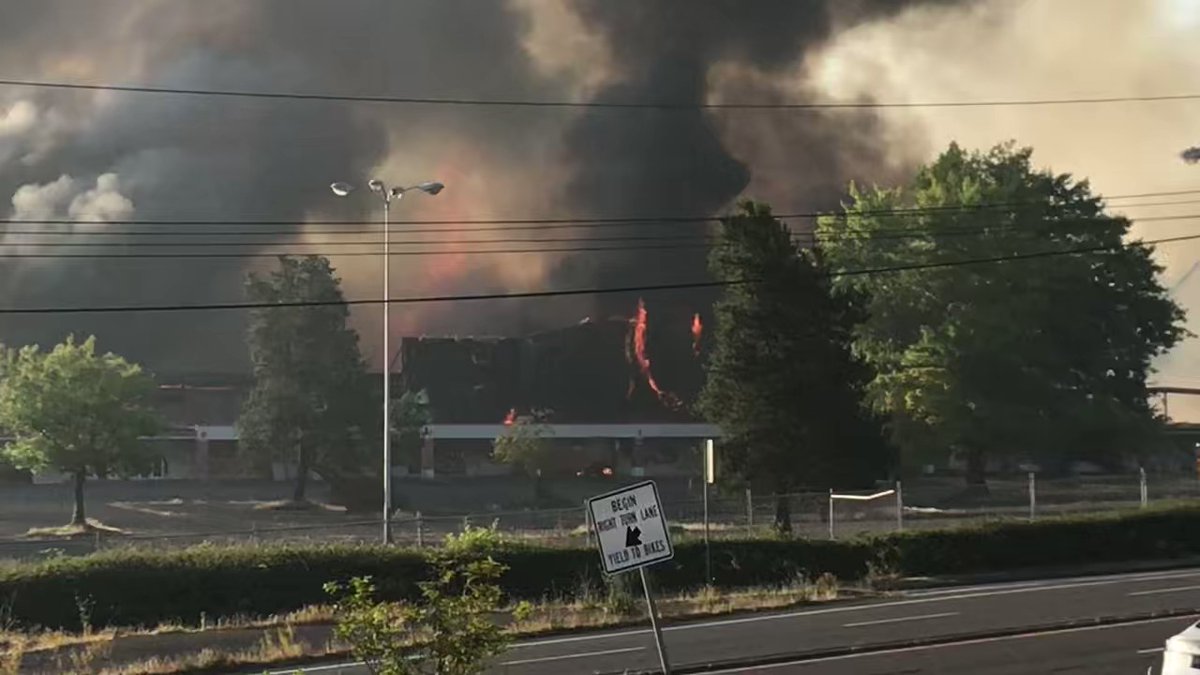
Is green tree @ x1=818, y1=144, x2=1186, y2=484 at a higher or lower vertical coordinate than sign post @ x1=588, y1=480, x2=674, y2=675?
higher

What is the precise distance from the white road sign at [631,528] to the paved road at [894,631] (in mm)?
6241

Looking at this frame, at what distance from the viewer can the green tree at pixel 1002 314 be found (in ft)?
205

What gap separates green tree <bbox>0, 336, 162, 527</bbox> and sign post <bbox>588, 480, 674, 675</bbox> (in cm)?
5475

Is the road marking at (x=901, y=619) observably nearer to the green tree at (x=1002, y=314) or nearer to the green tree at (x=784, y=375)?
the green tree at (x=784, y=375)

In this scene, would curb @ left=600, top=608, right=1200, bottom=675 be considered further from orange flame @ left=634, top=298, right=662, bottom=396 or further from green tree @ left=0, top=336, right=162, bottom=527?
orange flame @ left=634, top=298, right=662, bottom=396

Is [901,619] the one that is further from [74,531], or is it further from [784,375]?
[74,531]

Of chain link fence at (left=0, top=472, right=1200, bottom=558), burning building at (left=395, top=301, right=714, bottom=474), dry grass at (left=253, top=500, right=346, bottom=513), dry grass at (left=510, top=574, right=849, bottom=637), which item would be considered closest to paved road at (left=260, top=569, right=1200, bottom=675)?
dry grass at (left=510, top=574, right=849, bottom=637)

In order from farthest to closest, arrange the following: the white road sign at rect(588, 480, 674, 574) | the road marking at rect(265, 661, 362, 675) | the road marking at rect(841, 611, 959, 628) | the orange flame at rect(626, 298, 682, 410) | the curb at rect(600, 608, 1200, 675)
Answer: the orange flame at rect(626, 298, 682, 410) → the road marking at rect(841, 611, 959, 628) → the road marking at rect(265, 661, 362, 675) → the curb at rect(600, 608, 1200, 675) → the white road sign at rect(588, 480, 674, 574)

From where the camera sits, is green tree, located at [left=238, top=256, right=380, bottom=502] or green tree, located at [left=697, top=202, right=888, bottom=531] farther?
green tree, located at [left=238, top=256, right=380, bottom=502]

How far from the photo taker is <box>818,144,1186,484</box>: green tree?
2466 inches

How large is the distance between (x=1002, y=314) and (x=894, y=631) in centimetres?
4931

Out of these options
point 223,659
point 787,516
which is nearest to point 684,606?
point 223,659

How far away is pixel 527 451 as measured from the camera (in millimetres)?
78688

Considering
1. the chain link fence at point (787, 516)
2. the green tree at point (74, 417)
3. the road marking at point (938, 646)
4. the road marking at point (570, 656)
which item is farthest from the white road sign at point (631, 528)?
the green tree at point (74, 417)
